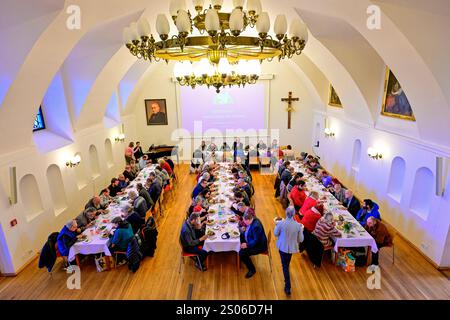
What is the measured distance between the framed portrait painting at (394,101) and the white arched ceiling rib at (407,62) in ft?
3.98

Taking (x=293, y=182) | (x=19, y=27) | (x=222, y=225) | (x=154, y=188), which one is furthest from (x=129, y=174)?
(x=19, y=27)

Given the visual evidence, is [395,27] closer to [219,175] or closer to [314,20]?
[314,20]

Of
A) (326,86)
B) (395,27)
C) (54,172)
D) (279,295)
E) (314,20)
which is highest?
(314,20)

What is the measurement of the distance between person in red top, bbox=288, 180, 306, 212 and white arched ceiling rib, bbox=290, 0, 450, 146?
3.46 meters

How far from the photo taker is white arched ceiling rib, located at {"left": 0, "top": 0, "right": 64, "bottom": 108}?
14.3ft

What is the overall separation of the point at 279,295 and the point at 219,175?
17.5 ft

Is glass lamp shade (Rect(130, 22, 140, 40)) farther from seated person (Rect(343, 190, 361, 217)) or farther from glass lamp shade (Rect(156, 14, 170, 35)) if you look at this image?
seated person (Rect(343, 190, 361, 217))

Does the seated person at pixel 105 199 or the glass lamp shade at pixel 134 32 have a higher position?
the glass lamp shade at pixel 134 32

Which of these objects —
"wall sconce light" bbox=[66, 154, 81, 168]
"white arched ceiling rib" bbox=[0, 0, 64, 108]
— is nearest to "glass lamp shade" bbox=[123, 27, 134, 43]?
"white arched ceiling rib" bbox=[0, 0, 64, 108]

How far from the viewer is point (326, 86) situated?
13.5 m

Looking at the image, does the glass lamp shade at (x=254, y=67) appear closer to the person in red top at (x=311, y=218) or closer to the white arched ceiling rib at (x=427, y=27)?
the white arched ceiling rib at (x=427, y=27)

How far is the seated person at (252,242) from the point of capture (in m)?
6.05

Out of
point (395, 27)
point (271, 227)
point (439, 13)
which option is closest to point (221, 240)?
point (271, 227)

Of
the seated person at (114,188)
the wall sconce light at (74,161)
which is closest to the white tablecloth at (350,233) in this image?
the seated person at (114,188)
